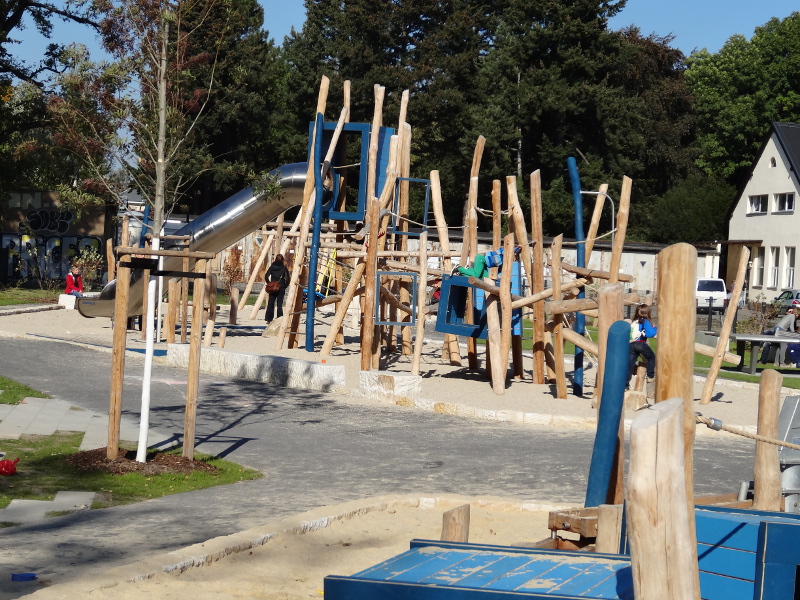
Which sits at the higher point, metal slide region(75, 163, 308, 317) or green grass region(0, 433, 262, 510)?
metal slide region(75, 163, 308, 317)

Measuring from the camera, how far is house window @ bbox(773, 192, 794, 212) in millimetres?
52062

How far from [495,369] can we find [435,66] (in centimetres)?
4863

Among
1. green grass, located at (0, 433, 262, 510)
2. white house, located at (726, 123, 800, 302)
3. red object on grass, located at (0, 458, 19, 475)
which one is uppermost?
white house, located at (726, 123, 800, 302)

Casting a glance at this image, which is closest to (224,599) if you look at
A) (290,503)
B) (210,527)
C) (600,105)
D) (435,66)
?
(210,527)

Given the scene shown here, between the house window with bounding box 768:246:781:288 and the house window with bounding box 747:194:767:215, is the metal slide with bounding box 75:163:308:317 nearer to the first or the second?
the house window with bounding box 768:246:781:288

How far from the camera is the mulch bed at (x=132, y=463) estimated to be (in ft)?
31.4

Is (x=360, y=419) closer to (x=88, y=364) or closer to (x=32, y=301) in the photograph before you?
(x=88, y=364)

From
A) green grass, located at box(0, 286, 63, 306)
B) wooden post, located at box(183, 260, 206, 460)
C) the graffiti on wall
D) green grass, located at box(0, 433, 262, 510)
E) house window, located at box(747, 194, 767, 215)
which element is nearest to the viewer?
green grass, located at box(0, 433, 262, 510)

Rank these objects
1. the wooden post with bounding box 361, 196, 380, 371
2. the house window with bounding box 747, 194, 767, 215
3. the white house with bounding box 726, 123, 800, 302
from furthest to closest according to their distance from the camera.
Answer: the house window with bounding box 747, 194, 767, 215, the white house with bounding box 726, 123, 800, 302, the wooden post with bounding box 361, 196, 380, 371

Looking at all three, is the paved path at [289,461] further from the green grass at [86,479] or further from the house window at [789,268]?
the house window at [789,268]

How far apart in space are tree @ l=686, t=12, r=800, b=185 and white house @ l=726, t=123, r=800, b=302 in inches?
472

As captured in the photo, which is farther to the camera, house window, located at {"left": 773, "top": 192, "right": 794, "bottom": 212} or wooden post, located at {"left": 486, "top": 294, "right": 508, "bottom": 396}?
house window, located at {"left": 773, "top": 192, "right": 794, "bottom": 212}

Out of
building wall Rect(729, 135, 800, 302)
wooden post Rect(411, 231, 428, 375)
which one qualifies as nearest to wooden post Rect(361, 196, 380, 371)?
wooden post Rect(411, 231, 428, 375)

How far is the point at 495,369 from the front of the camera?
15875 millimetres
